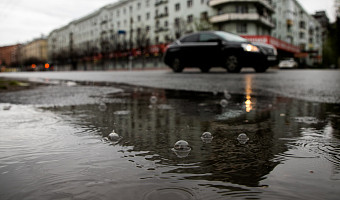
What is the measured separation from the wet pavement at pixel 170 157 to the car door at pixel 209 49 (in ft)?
26.6

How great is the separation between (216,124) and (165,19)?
49.4 m

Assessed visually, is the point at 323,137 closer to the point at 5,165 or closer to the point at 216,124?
the point at 216,124

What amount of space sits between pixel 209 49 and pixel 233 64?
Result: 3.49 ft

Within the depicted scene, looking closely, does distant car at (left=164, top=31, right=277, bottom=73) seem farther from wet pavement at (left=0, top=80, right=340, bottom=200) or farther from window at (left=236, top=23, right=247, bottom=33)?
window at (left=236, top=23, right=247, bottom=33)

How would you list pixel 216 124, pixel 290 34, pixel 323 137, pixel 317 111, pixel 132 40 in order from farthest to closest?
pixel 132 40, pixel 290 34, pixel 317 111, pixel 216 124, pixel 323 137

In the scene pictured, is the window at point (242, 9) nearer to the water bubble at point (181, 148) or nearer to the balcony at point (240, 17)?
the balcony at point (240, 17)

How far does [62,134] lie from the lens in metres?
2.03

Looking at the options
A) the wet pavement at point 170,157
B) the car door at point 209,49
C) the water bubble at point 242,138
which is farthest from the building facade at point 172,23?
the water bubble at point 242,138

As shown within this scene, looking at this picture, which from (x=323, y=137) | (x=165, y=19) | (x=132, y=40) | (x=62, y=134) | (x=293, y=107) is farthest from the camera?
(x=132, y=40)

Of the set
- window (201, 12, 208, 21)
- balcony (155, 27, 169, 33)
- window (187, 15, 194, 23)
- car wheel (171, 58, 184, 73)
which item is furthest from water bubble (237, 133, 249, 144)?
balcony (155, 27, 169, 33)

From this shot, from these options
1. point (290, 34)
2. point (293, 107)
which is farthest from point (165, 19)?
point (293, 107)

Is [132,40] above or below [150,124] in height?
above

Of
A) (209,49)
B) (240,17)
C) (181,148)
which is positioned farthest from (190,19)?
(181,148)

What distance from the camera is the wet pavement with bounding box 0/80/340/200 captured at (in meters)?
1.07
